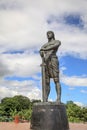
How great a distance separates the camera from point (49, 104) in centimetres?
1309

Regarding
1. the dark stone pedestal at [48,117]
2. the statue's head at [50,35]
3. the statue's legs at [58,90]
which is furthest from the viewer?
the statue's head at [50,35]

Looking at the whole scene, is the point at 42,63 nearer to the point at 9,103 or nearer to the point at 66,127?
the point at 66,127

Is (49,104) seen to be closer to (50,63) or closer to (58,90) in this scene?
(58,90)

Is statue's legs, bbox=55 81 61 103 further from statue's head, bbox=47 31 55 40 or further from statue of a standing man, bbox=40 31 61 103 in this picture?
statue's head, bbox=47 31 55 40

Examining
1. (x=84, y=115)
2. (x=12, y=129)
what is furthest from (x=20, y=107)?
(x=12, y=129)

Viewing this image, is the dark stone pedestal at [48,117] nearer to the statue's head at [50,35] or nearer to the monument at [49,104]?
the monument at [49,104]

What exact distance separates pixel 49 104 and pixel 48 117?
45 cm

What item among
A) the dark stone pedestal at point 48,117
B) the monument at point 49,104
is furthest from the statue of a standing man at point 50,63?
the dark stone pedestal at point 48,117

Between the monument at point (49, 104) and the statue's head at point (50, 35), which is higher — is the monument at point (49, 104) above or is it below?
below

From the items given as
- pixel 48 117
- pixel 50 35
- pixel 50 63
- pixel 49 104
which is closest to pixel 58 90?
pixel 49 104

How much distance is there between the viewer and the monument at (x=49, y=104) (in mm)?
12953

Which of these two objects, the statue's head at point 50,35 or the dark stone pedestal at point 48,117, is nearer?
the dark stone pedestal at point 48,117

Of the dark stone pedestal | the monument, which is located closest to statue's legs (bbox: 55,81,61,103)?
the monument

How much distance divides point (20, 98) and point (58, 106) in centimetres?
4895
